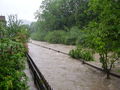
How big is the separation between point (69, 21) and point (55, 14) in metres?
4.73

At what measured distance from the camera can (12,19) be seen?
16.1m

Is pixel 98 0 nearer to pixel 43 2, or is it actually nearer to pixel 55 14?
pixel 55 14

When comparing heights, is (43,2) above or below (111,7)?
above

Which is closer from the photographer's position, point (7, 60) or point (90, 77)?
point (7, 60)

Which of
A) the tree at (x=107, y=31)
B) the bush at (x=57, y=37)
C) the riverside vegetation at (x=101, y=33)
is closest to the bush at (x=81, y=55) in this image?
the riverside vegetation at (x=101, y=33)

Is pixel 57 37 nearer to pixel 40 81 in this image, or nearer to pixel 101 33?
pixel 101 33

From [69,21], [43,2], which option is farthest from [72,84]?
[43,2]

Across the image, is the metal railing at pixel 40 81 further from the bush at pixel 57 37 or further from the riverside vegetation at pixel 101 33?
the bush at pixel 57 37

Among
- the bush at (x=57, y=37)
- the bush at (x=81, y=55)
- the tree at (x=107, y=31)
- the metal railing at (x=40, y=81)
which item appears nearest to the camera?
the metal railing at (x=40, y=81)

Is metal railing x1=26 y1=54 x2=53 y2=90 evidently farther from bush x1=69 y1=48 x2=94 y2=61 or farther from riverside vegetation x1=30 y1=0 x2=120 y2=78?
bush x1=69 y1=48 x2=94 y2=61

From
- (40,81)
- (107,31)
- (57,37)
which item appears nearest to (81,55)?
(107,31)

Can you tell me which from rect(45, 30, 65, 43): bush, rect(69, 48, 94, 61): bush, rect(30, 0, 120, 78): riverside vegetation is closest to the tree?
rect(30, 0, 120, 78): riverside vegetation

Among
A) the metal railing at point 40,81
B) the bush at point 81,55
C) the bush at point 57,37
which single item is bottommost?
the metal railing at point 40,81

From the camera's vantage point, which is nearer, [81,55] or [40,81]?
[40,81]
